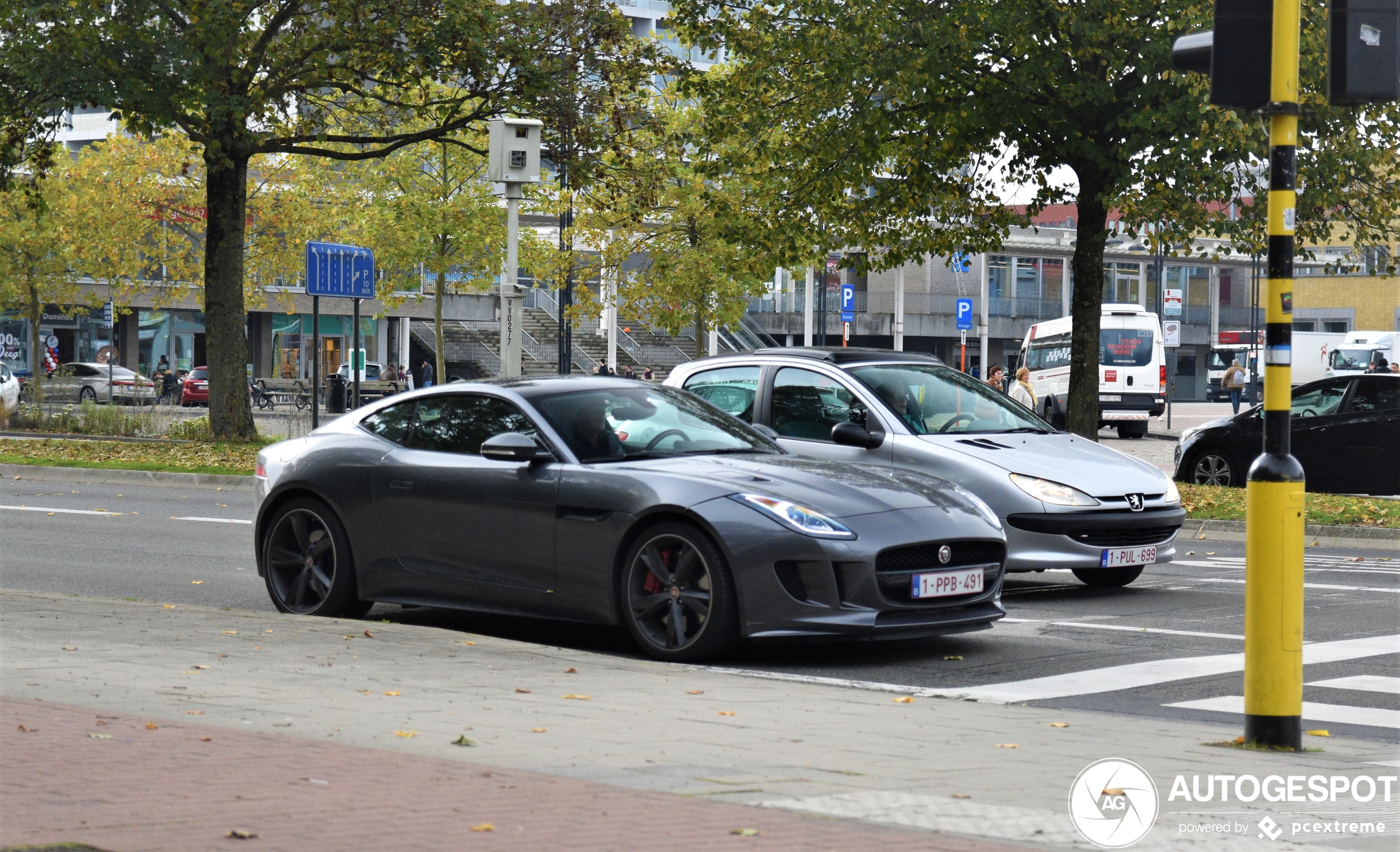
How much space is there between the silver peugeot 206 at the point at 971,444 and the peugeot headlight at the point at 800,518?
2.79m

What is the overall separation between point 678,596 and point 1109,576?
15.7ft

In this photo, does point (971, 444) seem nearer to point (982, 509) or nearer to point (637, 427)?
point (982, 509)

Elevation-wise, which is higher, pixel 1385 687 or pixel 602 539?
pixel 602 539

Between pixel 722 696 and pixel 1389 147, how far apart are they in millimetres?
16703

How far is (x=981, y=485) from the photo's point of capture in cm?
1115

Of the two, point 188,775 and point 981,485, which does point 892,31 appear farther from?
point 188,775

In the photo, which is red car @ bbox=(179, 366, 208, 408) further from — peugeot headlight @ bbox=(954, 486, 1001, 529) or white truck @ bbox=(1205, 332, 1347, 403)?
peugeot headlight @ bbox=(954, 486, 1001, 529)

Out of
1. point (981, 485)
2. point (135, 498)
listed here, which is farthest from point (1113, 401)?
point (981, 485)

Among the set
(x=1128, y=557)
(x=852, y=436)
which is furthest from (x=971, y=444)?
(x=1128, y=557)

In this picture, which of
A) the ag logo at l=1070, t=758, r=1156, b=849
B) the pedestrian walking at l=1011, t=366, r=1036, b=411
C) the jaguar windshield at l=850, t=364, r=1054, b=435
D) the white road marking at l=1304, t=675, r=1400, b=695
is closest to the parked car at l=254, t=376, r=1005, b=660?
the white road marking at l=1304, t=675, r=1400, b=695

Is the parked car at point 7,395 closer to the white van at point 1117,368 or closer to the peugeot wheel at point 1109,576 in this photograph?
the white van at point 1117,368

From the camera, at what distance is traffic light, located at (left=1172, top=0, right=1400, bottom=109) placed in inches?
238

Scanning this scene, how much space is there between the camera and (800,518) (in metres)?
8.13

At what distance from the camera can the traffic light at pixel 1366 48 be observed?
605 cm
